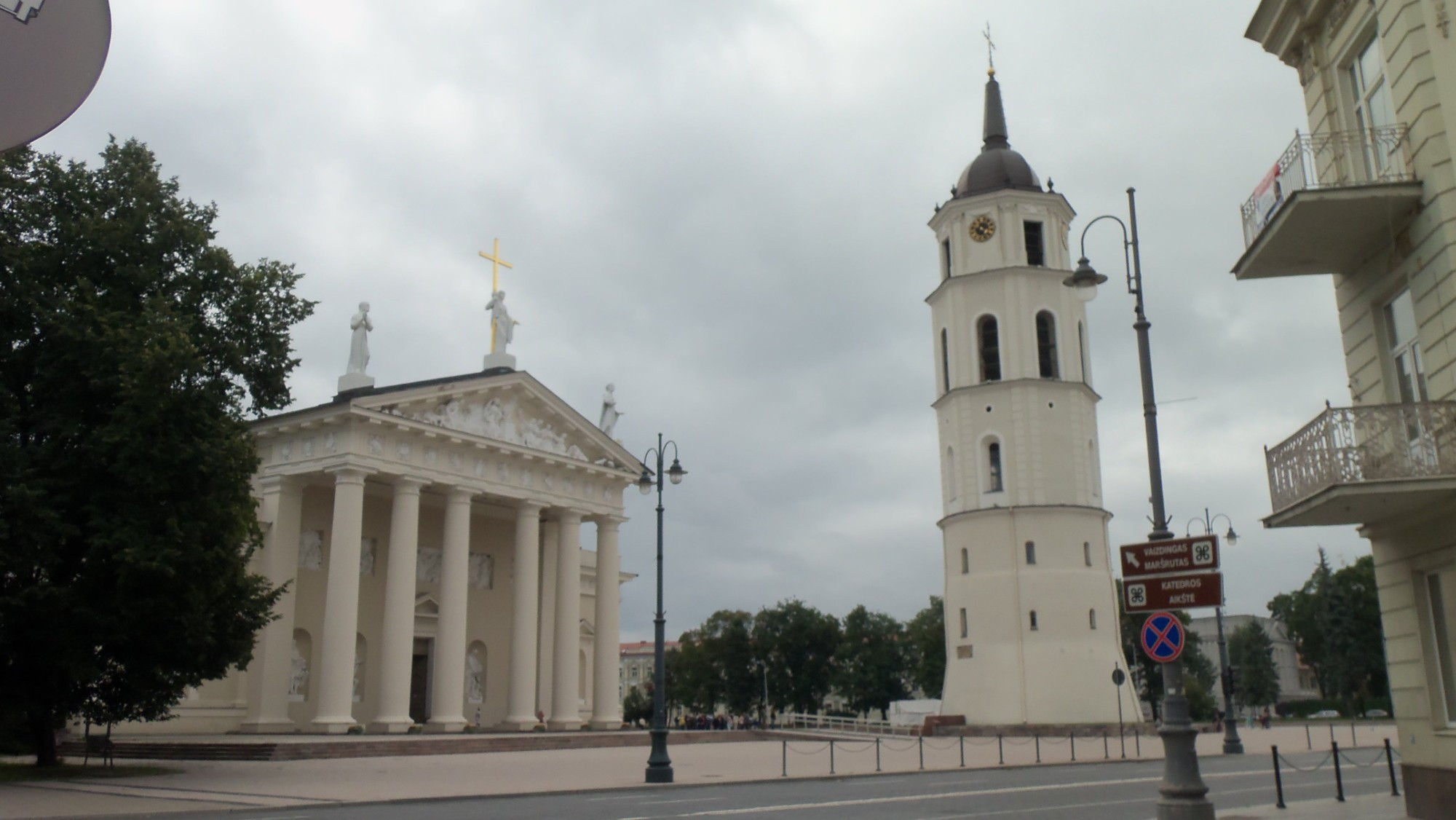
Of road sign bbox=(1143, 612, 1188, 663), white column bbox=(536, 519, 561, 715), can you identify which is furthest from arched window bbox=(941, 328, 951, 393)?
road sign bbox=(1143, 612, 1188, 663)

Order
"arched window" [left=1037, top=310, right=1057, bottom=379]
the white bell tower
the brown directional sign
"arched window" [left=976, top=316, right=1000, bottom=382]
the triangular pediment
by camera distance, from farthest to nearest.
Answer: "arched window" [left=976, top=316, right=1000, bottom=382] → "arched window" [left=1037, top=310, right=1057, bottom=379] → the white bell tower → the triangular pediment → the brown directional sign

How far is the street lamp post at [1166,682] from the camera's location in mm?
11531

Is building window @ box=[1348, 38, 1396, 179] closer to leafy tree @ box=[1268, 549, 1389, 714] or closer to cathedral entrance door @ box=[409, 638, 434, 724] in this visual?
cathedral entrance door @ box=[409, 638, 434, 724]

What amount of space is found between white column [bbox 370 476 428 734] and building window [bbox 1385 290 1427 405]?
3231cm

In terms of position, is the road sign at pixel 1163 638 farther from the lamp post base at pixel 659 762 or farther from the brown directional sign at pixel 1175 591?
the lamp post base at pixel 659 762

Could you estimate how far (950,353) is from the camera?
55.5 metres

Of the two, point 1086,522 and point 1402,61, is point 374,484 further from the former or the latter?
point 1402,61

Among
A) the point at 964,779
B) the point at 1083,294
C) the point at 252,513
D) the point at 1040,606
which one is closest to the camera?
the point at 1083,294

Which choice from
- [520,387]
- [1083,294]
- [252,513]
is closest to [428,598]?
[520,387]

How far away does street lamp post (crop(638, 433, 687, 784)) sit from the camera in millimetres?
23406

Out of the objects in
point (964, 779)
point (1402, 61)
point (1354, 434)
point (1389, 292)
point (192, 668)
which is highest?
point (1402, 61)

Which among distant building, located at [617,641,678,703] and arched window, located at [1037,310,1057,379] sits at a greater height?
arched window, located at [1037,310,1057,379]

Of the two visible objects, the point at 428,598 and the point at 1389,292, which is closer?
the point at 1389,292

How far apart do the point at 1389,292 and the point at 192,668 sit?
75.4ft
